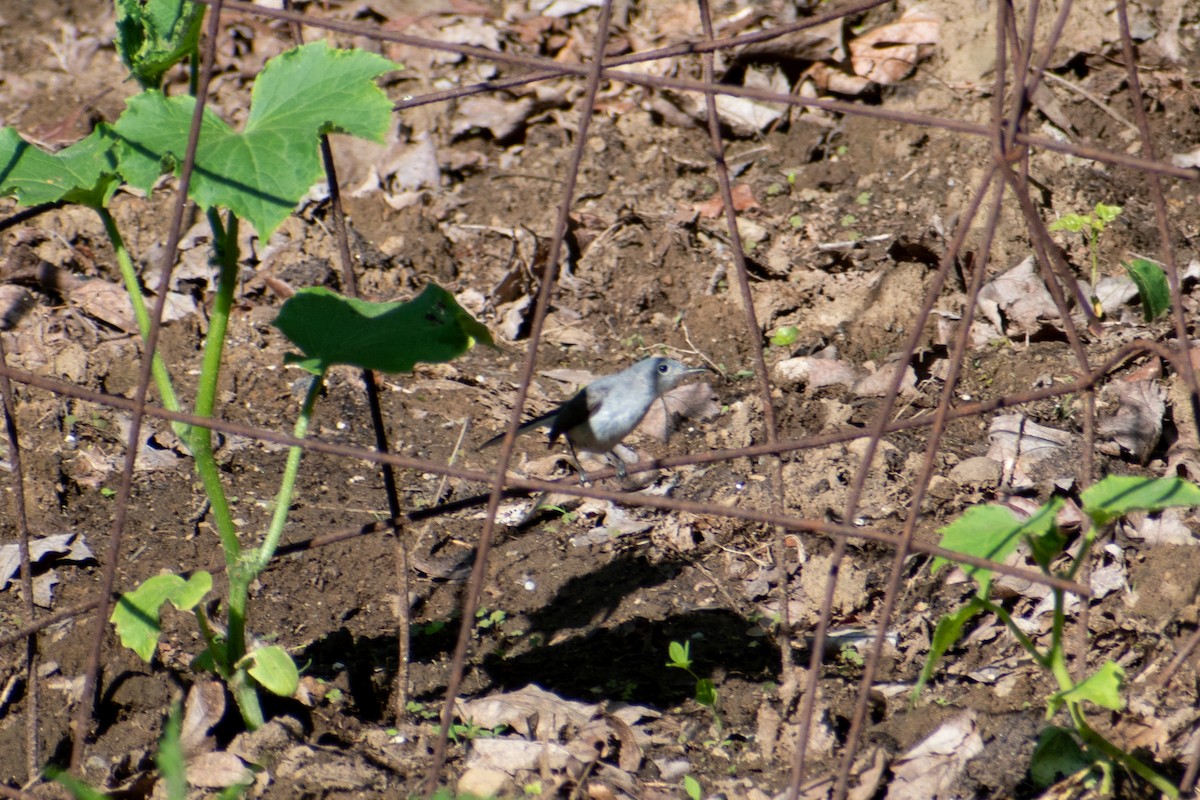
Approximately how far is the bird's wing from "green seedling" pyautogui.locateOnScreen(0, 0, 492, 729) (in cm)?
166

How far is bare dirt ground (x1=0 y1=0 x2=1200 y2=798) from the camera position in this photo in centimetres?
331

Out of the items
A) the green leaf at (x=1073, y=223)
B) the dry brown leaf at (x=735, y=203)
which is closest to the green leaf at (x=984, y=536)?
the green leaf at (x=1073, y=223)

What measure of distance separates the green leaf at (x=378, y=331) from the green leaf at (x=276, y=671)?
768mm

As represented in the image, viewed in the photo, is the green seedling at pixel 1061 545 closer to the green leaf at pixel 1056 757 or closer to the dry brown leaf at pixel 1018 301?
the green leaf at pixel 1056 757

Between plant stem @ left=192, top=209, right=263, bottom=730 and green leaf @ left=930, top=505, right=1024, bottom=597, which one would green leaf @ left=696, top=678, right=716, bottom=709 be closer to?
green leaf @ left=930, top=505, right=1024, bottom=597

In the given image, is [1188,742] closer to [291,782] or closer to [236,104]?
[291,782]

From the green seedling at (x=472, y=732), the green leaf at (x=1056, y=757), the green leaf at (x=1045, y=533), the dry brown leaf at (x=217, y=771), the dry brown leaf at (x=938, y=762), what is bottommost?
the dry brown leaf at (x=938, y=762)

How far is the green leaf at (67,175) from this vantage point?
2.76m

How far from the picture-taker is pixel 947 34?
267 inches

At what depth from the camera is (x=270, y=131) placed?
272cm

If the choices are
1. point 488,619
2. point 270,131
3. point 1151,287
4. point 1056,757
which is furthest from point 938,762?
point 1151,287

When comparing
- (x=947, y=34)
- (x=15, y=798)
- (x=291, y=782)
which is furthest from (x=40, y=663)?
(x=947, y=34)

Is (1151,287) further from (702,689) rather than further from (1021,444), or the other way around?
(702,689)

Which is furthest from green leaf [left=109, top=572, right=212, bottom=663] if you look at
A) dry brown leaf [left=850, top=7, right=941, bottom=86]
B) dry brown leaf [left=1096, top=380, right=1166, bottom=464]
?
dry brown leaf [left=850, top=7, right=941, bottom=86]
